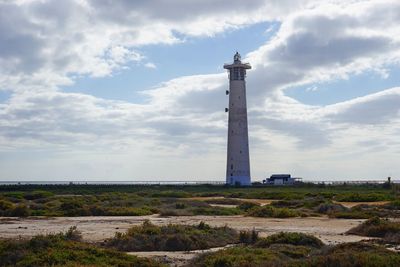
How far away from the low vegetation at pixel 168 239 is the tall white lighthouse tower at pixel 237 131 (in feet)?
182

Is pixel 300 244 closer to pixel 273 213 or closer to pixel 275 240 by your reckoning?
pixel 275 240

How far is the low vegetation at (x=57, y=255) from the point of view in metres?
16.3

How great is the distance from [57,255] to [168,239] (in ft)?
19.5

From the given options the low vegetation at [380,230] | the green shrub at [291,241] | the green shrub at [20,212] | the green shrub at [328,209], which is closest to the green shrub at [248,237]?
the green shrub at [291,241]

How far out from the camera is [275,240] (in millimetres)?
20984

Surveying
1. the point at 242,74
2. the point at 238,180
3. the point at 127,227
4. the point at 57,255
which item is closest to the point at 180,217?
the point at 127,227

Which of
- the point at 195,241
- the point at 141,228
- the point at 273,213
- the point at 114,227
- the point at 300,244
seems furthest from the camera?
the point at 273,213

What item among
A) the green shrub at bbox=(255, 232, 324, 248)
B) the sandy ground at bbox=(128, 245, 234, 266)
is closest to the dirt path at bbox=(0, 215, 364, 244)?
the green shrub at bbox=(255, 232, 324, 248)

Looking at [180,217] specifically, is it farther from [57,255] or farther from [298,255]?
[57,255]

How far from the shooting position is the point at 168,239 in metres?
21.9

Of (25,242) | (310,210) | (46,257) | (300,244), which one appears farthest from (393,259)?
(310,210)

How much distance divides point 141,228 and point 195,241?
2.62 m

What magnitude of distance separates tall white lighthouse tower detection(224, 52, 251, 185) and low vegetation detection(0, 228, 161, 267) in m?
61.5

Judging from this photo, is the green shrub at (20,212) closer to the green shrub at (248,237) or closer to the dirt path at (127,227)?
the dirt path at (127,227)
